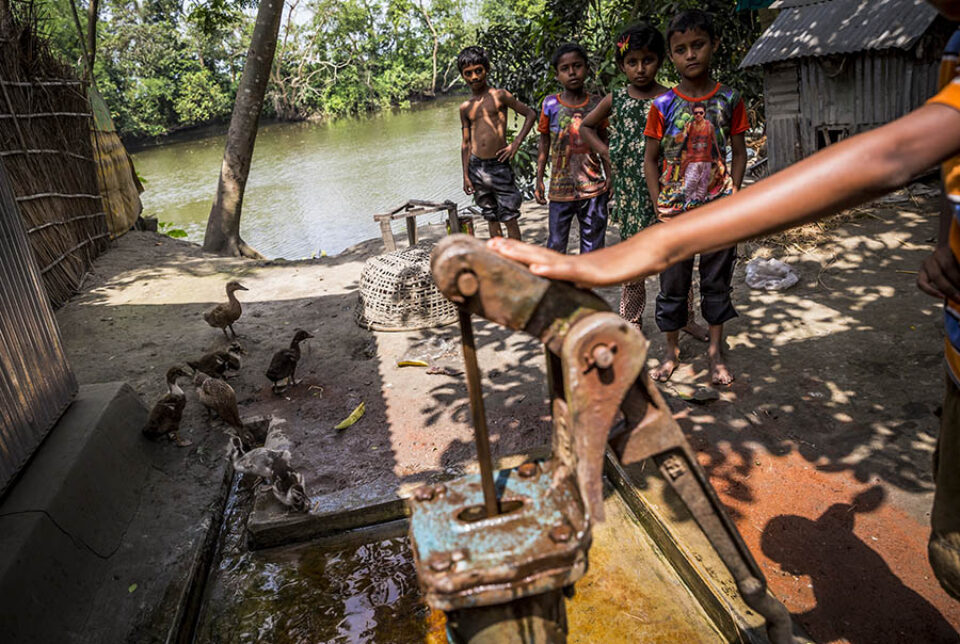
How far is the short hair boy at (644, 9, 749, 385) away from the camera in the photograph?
3.70 meters

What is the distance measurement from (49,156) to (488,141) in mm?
5598

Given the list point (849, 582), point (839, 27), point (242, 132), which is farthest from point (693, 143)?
point (242, 132)

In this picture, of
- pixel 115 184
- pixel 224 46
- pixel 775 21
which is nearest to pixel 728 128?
pixel 775 21

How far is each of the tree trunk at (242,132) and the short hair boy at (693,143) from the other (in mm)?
7389

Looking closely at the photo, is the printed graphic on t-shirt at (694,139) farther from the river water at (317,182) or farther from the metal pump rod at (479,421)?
the river water at (317,182)

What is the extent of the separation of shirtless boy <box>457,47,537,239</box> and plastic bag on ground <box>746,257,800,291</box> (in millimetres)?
2423

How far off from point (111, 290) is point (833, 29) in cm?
1034

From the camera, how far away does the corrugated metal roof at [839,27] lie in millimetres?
7797

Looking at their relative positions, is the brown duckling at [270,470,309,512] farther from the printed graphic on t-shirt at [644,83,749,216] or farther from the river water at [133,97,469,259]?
the river water at [133,97,469,259]

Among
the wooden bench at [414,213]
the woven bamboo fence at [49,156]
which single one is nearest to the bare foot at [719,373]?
the wooden bench at [414,213]

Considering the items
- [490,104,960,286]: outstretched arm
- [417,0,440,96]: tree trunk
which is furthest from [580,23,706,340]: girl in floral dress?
[417,0,440,96]: tree trunk

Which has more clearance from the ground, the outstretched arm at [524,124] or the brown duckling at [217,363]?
the outstretched arm at [524,124]

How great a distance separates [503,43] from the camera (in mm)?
9211

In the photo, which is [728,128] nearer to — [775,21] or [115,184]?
[775,21]
